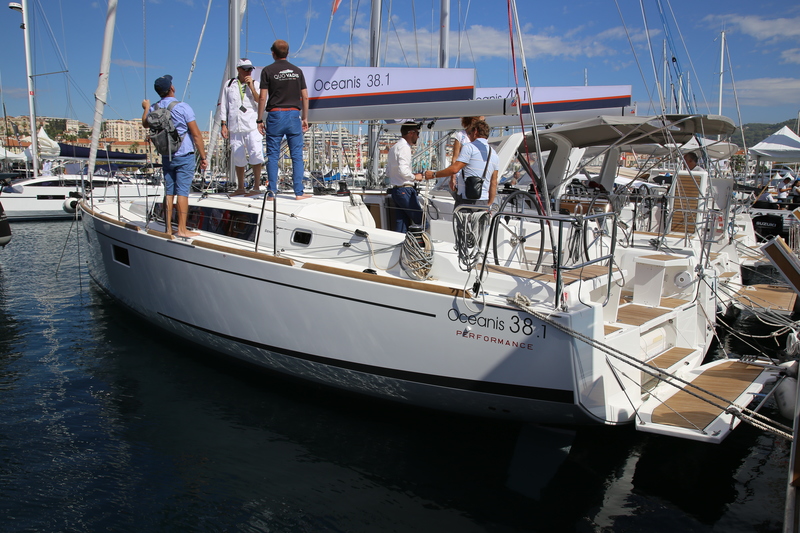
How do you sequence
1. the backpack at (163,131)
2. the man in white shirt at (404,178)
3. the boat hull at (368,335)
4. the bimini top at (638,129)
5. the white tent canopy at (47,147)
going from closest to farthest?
the boat hull at (368,335) < the man in white shirt at (404,178) < the backpack at (163,131) < the bimini top at (638,129) < the white tent canopy at (47,147)

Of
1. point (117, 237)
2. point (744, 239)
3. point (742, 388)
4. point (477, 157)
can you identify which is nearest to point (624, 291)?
point (742, 388)

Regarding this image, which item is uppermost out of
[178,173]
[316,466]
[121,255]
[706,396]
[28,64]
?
[28,64]

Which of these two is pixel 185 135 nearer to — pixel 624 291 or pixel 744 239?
pixel 624 291

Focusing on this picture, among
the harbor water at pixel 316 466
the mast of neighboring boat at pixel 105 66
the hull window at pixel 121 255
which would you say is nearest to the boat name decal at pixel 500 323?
the harbor water at pixel 316 466

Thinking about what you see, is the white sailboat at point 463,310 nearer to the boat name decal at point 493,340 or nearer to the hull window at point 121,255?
the boat name decal at point 493,340

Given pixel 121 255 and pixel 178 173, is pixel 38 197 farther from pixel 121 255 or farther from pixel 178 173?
pixel 178 173

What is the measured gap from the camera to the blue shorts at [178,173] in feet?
18.8

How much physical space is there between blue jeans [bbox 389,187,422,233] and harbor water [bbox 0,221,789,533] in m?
1.85

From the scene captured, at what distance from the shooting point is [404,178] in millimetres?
5520

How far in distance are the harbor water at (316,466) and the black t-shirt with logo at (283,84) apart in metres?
2.84

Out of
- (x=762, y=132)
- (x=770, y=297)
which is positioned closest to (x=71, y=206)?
(x=770, y=297)

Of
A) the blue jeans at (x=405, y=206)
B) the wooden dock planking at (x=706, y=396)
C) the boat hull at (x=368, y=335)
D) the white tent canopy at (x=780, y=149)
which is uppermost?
the white tent canopy at (x=780, y=149)

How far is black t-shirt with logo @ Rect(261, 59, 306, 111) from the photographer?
18.7 ft

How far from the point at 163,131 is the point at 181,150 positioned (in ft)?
0.82
